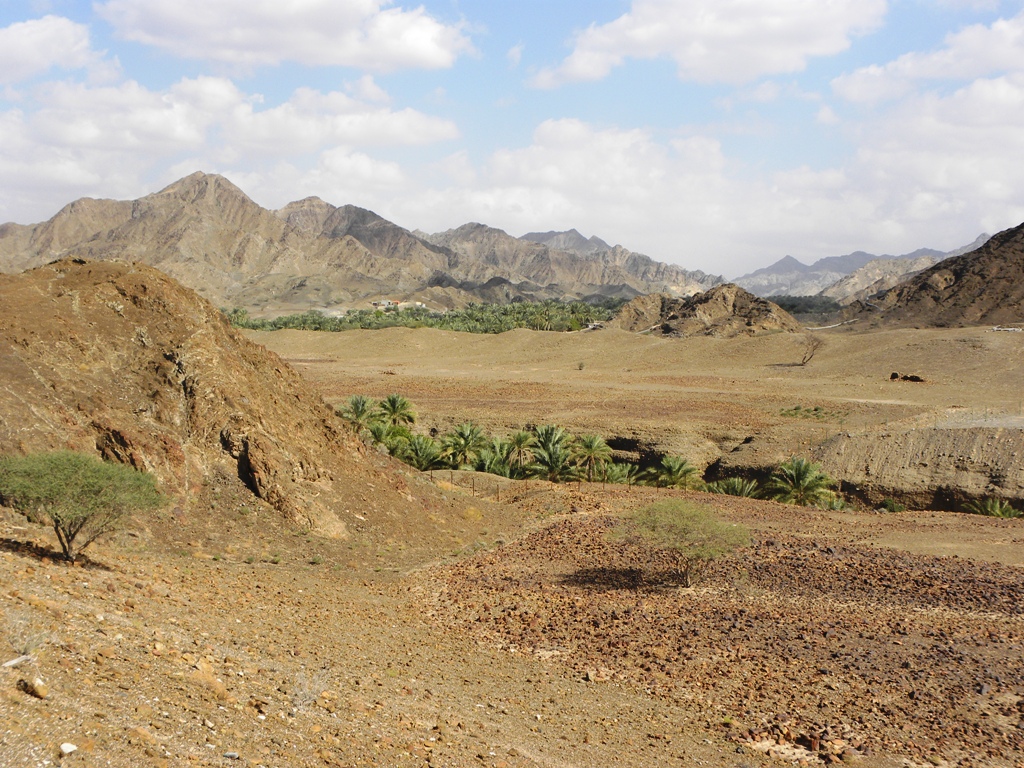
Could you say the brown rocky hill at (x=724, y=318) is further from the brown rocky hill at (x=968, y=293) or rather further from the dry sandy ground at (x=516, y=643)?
the dry sandy ground at (x=516, y=643)

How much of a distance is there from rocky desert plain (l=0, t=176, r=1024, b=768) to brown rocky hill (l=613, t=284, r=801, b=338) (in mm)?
49346

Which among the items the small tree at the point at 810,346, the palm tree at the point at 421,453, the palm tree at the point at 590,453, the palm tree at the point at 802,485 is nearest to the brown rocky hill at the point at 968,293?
the small tree at the point at 810,346

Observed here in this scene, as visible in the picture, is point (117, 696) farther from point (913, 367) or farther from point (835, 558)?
point (913, 367)

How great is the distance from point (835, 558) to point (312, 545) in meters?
11.0

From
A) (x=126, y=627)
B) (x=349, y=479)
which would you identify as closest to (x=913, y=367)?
(x=349, y=479)

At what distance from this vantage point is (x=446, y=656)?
12.3m

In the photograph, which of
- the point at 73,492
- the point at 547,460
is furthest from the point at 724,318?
the point at 73,492

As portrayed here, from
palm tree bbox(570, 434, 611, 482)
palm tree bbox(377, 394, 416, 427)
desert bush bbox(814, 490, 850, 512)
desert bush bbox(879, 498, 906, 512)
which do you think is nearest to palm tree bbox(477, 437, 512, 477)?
palm tree bbox(570, 434, 611, 482)

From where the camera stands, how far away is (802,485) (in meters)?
26.4

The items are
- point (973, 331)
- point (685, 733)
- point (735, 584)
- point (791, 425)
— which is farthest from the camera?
point (973, 331)

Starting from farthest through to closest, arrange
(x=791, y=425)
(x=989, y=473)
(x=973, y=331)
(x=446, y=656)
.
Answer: (x=973, y=331), (x=791, y=425), (x=989, y=473), (x=446, y=656)

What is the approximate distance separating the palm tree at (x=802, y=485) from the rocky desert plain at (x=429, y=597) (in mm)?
1617

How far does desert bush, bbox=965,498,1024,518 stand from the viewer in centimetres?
2460

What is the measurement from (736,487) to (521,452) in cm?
831
